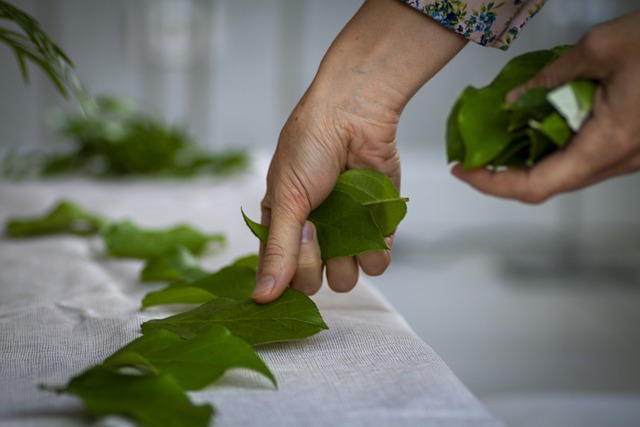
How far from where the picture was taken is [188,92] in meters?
3.87

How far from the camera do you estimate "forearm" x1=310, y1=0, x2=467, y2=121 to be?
57cm

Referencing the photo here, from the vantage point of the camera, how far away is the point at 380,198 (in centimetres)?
53

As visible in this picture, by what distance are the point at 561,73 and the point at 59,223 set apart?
0.71m

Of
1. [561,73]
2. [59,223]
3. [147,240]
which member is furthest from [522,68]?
[59,223]

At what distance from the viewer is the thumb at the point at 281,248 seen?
0.52m

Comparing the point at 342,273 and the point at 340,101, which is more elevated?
the point at 340,101

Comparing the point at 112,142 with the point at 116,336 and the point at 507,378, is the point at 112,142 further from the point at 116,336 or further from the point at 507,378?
the point at 507,378

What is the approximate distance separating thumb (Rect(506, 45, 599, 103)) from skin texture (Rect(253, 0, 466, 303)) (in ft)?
0.42

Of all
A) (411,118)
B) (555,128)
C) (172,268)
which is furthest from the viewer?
(411,118)

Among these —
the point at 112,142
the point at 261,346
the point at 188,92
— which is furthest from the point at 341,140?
the point at 188,92

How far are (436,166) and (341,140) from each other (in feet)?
11.9

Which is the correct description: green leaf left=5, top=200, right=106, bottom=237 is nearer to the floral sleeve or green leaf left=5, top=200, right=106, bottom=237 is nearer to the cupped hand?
the cupped hand

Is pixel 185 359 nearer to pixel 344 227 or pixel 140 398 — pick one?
pixel 140 398

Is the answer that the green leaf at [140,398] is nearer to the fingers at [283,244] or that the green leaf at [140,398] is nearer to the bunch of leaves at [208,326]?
the bunch of leaves at [208,326]
